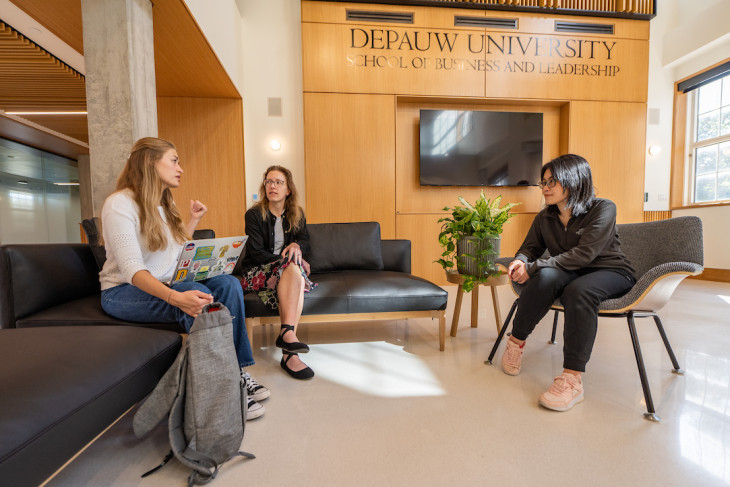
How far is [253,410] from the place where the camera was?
1380 millimetres

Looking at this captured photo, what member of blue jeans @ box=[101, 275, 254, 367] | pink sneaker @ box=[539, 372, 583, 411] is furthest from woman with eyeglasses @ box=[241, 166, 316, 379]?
pink sneaker @ box=[539, 372, 583, 411]

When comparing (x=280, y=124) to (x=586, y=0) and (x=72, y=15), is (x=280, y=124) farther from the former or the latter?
(x=586, y=0)

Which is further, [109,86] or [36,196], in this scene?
[36,196]

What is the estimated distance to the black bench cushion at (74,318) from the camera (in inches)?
53.6

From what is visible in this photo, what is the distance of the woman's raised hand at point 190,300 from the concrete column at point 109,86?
118 cm

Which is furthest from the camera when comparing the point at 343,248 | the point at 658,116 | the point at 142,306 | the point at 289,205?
the point at 658,116

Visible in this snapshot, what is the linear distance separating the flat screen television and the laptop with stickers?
10.5 ft

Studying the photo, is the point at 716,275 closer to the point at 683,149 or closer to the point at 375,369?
the point at 683,149

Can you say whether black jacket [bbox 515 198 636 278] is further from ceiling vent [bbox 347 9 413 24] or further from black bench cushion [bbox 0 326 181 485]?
ceiling vent [bbox 347 9 413 24]

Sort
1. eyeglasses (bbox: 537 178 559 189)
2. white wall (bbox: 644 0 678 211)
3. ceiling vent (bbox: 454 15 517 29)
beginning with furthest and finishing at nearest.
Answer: white wall (bbox: 644 0 678 211) < ceiling vent (bbox: 454 15 517 29) < eyeglasses (bbox: 537 178 559 189)

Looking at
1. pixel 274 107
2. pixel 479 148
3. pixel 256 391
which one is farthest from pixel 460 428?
pixel 274 107

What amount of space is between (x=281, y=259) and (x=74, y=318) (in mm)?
981

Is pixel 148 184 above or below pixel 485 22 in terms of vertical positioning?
below

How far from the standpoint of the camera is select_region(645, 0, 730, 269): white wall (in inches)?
173
